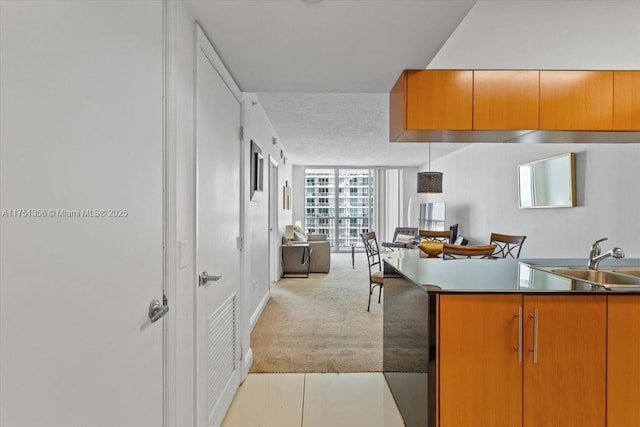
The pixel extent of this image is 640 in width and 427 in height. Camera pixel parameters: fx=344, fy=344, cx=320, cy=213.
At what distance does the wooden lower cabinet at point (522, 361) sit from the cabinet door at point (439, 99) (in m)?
1.16

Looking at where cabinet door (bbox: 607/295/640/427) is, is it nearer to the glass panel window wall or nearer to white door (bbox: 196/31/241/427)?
white door (bbox: 196/31/241/427)

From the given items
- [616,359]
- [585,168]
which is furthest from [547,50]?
[616,359]

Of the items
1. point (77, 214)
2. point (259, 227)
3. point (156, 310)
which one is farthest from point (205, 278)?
point (259, 227)

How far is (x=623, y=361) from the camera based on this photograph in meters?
1.62

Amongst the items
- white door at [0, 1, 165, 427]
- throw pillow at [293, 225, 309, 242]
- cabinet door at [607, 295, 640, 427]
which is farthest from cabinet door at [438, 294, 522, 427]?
throw pillow at [293, 225, 309, 242]

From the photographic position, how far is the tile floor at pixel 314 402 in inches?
83.0

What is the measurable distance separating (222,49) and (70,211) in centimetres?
146

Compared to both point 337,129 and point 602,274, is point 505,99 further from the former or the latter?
point 337,129

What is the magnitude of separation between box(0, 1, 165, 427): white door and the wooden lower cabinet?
1.31m

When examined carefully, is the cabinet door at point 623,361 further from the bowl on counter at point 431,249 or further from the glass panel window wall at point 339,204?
the glass panel window wall at point 339,204

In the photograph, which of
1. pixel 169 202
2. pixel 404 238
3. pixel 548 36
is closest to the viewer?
pixel 169 202

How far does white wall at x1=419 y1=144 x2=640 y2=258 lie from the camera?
3123mm

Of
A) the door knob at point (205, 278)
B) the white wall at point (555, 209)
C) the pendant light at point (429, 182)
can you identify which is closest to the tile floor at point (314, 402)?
the door knob at point (205, 278)

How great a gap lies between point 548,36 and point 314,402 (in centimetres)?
350
